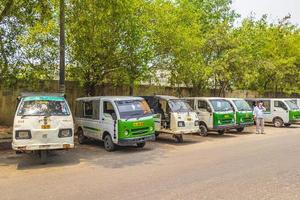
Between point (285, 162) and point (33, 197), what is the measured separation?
6987 mm

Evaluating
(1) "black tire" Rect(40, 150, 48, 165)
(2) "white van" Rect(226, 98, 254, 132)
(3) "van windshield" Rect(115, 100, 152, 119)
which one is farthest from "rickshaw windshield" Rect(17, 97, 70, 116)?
(2) "white van" Rect(226, 98, 254, 132)

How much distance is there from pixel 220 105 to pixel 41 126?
10429mm

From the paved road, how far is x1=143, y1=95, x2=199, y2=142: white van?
1506 mm

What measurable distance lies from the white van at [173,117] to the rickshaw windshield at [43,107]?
536 centimetres

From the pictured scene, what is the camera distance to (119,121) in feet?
44.4

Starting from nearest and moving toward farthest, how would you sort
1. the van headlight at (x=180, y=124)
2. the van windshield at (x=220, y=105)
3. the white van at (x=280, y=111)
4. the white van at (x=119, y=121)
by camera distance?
the white van at (x=119, y=121)
the van headlight at (x=180, y=124)
the van windshield at (x=220, y=105)
the white van at (x=280, y=111)

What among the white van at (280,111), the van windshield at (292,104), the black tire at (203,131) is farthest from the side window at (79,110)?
the van windshield at (292,104)

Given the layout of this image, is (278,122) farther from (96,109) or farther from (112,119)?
(112,119)

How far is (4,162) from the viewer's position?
1176cm

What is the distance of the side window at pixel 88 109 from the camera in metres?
15.4

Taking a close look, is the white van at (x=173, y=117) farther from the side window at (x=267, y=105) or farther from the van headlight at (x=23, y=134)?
the side window at (x=267, y=105)

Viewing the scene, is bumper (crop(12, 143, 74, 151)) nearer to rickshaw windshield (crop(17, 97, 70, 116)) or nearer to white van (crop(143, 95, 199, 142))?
rickshaw windshield (crop(17, 97, 70, 116))

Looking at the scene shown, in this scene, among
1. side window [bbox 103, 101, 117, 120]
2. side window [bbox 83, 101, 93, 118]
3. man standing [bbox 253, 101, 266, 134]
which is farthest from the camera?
man standing [bbox 253, 101, 266, 134]

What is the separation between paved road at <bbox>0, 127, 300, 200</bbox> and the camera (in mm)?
7605
